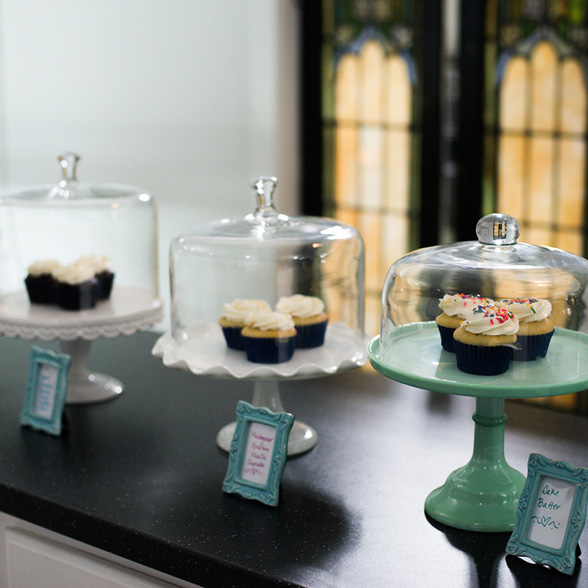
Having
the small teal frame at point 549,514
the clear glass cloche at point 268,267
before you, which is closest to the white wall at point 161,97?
the clear glass cloche at point 268,267

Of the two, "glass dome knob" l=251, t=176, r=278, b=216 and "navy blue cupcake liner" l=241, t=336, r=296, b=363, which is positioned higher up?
"glass dome knob" l=251, t=176, r=278, b=216

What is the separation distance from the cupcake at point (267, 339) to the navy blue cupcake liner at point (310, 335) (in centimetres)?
5

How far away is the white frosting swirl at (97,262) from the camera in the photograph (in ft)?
5.72

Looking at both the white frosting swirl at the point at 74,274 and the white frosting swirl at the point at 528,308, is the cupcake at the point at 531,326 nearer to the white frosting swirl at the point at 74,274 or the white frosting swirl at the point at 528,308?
the white frosting swirl at the point at 528,308

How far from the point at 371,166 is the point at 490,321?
2149mm

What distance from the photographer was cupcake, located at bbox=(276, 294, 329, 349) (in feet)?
4.74

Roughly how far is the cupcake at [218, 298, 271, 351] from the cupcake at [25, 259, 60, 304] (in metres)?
0.45

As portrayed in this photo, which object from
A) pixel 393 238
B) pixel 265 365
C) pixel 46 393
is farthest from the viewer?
pixel 393 238

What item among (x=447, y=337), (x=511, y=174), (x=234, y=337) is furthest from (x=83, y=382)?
(x=511, y=174)

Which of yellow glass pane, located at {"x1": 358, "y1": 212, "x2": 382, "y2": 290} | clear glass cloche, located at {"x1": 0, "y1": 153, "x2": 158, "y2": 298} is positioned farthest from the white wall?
clear glass cloche, located at {"x1": 0, "y1": 153, "x2": 158, "y2": 298}

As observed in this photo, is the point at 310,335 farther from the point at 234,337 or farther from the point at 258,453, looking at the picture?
the point at 258,453

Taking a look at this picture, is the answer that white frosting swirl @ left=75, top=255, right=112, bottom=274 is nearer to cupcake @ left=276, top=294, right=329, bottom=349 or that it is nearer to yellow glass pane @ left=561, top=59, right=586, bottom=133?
cupcake @ left=276, top=294, right=329, bottom=349

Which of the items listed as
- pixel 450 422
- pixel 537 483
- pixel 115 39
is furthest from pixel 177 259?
pixel 115 39

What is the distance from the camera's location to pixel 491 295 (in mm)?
1170
